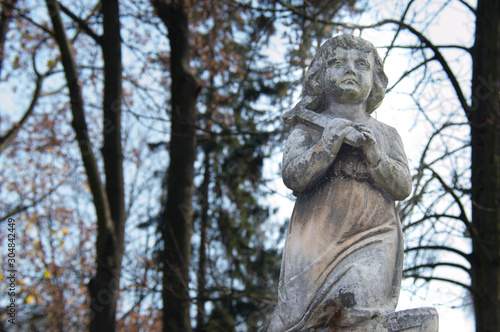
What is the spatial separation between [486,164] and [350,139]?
6859mm

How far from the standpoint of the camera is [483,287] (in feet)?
33.2

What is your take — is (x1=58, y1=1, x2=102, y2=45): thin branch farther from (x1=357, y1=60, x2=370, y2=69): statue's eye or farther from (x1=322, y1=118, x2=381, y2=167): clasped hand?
(x1=322, y1=118, x2=381, y2=167): clasped hand

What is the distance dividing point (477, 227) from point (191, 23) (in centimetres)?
670

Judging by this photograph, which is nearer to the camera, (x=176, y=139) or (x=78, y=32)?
(x=176, y=139)

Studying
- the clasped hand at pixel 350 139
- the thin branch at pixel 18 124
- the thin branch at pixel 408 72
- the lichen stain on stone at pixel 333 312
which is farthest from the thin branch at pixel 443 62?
the thin branch at pixel 18 124

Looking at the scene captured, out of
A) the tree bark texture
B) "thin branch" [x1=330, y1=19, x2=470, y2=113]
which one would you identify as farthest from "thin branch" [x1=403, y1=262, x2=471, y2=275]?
the tree bark texture

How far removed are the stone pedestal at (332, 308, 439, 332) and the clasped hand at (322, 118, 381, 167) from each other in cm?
101

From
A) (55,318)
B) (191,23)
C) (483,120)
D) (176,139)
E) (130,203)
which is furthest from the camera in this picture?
(130,203)

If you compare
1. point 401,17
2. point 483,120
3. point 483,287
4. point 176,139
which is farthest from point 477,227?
point 176,139

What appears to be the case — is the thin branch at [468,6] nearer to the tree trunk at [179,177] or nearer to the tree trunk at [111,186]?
the tree trunk at [179,177]

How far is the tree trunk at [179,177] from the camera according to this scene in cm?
1059

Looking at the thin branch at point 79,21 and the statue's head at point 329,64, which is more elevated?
the thin branch at point 79,21

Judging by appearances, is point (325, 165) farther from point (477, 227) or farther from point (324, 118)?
point (477, 227)

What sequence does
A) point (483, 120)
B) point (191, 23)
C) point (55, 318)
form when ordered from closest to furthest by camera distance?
point (483, 120), point (191, 23), point (55, 318)
